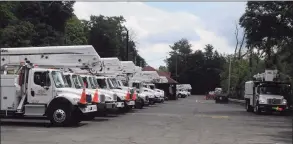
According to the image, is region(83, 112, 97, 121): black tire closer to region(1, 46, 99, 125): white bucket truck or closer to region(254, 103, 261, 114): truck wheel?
region(1, 46, 99, 125): white bucket truck

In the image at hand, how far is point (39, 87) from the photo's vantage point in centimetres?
1750

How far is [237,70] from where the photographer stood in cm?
7606

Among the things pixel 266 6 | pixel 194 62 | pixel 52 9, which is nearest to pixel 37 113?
pixel 266 6

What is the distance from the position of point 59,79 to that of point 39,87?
839mm

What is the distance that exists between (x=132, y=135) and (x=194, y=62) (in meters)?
105

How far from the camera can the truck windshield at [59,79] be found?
17.6m

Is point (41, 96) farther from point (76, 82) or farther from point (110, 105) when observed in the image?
point (110, 105)

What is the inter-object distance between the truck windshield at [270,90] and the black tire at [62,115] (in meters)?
17.3

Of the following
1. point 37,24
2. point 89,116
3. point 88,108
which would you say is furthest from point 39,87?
point 37,24

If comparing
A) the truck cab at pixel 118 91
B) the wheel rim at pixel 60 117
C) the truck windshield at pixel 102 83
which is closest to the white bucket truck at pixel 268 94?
the truck cab at pixel 118 91

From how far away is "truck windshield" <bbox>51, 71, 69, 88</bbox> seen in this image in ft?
57.8

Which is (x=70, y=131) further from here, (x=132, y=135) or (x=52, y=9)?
(x=52, y=9)

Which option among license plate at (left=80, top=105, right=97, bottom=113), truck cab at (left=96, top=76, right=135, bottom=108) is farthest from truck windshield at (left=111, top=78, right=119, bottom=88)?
license plate at (left=80, top=105, right=97, bottom=113)

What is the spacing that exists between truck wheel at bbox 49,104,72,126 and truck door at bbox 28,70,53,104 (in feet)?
1.71
